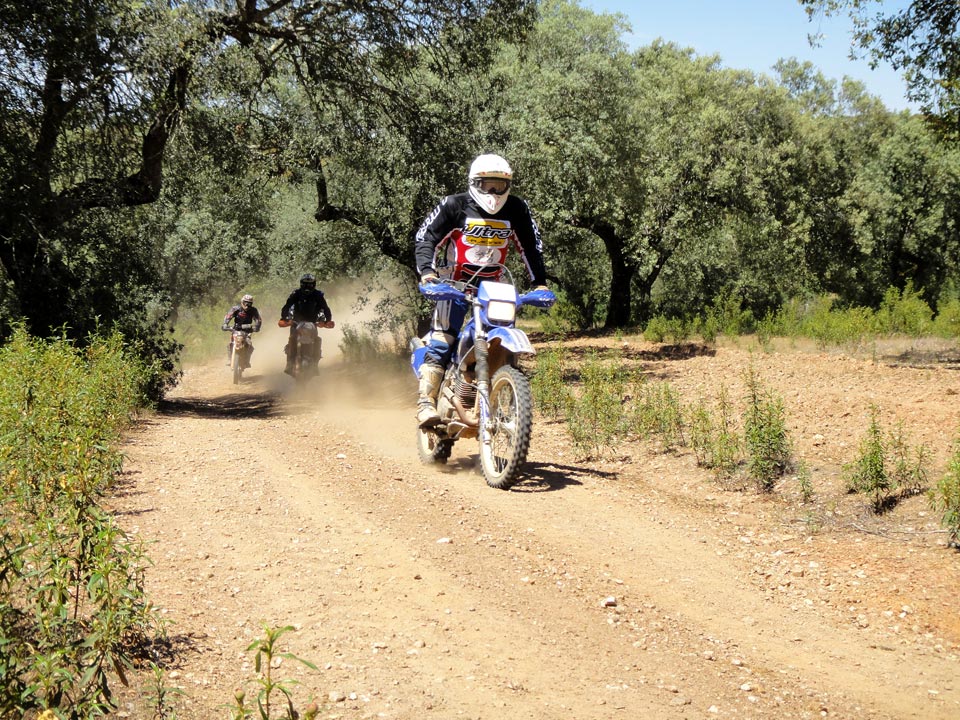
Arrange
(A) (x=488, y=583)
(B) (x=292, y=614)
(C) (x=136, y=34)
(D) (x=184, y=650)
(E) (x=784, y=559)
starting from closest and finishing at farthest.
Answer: (D) (x=184, y=650)
(B) (x=292, y=614)
(A) (x=488, y=583)
(E) (x=784, y=559)
(C) (x=136, y=34)

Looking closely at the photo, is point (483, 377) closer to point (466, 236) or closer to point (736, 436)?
point (466, 236)

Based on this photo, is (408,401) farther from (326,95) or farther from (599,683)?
(599,683)

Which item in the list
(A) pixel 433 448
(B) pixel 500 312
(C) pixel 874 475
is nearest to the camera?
(C) pixel 874 475

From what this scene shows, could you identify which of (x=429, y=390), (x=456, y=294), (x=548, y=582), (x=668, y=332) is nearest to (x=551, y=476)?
(x=429, y=390)

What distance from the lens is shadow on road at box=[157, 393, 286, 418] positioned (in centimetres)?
1499

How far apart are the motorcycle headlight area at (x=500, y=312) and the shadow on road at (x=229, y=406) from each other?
7743 mm

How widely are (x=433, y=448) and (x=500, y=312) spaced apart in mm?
1875

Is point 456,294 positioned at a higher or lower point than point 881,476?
higher

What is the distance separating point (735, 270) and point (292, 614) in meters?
29.1

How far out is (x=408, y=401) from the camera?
1558 centimetres

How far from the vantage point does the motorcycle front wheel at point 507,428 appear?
7.32 m

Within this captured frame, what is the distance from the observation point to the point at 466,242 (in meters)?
8.23

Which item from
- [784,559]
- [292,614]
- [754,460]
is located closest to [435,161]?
[754,460]

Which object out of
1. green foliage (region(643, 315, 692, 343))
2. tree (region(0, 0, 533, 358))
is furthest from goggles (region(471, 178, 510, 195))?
green foliage (region(643, 315, 692, 343))
